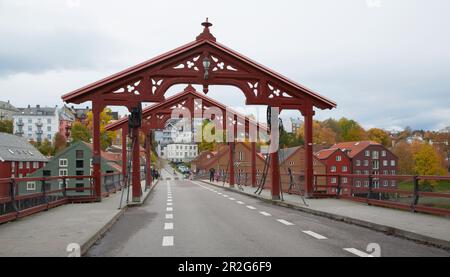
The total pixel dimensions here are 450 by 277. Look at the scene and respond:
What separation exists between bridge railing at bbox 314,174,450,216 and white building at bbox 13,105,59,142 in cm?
15744

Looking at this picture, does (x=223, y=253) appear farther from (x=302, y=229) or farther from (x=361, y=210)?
(x=361, y=210)

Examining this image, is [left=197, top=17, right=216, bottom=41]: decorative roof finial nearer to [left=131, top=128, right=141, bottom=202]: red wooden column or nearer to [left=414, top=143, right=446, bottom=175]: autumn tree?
[left=131, top=128, right=141, bottom=202]: red wooden column

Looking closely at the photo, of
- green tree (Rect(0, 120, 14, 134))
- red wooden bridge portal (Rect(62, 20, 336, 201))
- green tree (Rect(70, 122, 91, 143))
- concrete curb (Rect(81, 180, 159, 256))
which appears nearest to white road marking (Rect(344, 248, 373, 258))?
concrete curb (Rect(81, 180, 159, 256))

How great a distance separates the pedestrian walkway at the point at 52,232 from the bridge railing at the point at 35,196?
28 cm

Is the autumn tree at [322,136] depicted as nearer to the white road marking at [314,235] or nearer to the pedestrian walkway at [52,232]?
the pedestrian walkway at [52,232]

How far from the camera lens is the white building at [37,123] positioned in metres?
161

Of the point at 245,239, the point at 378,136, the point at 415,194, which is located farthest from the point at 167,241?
the point at 378,136

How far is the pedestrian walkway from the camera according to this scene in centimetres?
749

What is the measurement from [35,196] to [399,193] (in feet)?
35.9

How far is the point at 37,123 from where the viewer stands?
527 ft

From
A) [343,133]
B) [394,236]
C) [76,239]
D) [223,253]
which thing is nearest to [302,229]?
[394,236]

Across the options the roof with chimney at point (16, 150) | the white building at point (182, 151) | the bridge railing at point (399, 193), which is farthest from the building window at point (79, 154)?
the white building at point (182, 151)

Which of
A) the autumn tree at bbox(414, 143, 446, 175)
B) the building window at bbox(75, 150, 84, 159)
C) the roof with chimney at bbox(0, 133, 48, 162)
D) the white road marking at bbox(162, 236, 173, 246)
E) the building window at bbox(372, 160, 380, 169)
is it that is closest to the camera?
the white road marking at bbox(162, 236, 173, 246)
